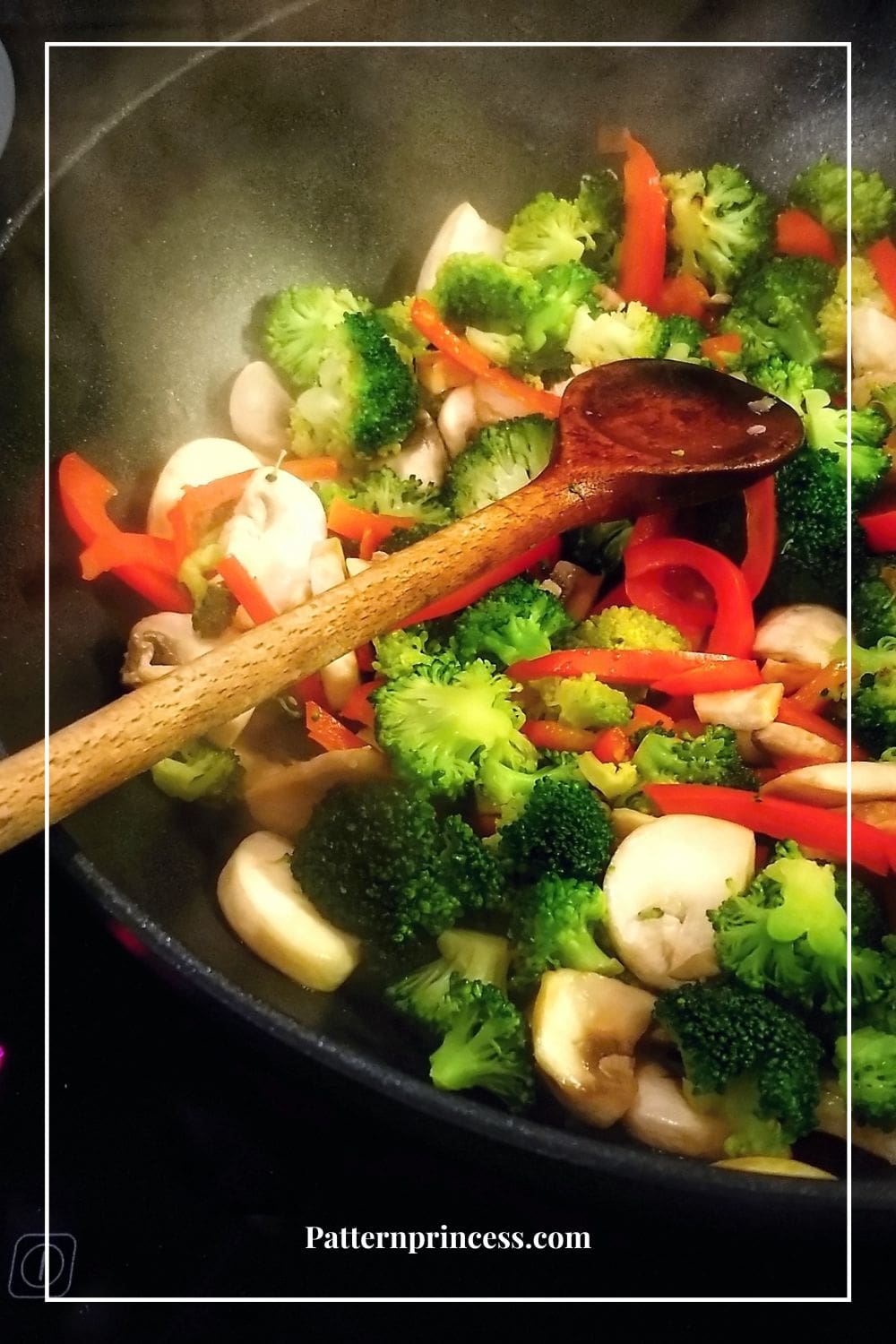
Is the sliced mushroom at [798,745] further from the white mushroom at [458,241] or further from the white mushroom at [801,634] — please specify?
the white mushroom at [458,241]

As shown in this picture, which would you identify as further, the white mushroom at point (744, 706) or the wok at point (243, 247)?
the white mushroom at point (744, 706)

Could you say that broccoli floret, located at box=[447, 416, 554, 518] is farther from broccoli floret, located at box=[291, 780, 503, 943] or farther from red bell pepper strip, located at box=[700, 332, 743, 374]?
broccoli floret, located at box=[291, 780, 503, 943]

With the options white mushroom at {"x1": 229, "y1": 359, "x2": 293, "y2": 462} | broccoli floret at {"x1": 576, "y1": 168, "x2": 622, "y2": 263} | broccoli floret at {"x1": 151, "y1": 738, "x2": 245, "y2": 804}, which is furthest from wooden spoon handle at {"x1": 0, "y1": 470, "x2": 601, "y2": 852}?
broccoli floret at {"x1": 576, "y1": 168, "x2": 622, "y2": 263}

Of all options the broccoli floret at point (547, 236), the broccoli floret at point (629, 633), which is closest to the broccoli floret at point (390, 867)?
the broccoli floret at point (629, 633)

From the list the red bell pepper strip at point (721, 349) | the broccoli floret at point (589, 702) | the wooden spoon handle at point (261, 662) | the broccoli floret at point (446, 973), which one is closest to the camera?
the wooden spoon handle at point (261, 662)

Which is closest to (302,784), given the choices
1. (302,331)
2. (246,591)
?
(246,591)

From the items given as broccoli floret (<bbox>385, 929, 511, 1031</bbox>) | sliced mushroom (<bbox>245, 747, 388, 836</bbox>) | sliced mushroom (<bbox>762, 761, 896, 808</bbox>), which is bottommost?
broccoli floret (<bbox>385, 929, 511, 1031</bbox>)

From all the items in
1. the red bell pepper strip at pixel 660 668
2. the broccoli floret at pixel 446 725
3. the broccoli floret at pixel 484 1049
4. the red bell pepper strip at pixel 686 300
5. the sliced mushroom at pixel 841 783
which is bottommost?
the broccoli floret at pixel 484 1049
